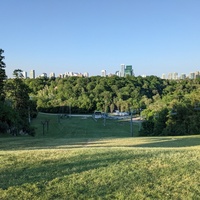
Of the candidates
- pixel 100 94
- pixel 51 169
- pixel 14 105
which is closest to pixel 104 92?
pixel 100 94

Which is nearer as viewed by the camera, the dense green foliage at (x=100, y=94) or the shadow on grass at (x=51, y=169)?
the shadow on grass at (x=51, y=169)

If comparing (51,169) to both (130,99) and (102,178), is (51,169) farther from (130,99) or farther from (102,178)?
(130,99)

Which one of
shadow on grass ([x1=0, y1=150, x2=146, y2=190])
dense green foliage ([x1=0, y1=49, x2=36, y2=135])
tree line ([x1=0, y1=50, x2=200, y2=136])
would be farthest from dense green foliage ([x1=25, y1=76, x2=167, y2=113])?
shadow on grass ([x1=0, y1=150, x2=146, y2=190])

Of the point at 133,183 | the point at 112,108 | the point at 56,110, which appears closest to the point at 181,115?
the point at 133,183

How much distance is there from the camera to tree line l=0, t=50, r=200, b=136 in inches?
1651

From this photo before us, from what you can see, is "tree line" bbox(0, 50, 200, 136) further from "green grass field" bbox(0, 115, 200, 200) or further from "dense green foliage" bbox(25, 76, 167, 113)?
"green grass field" bbox(0, 115, 200, 200)

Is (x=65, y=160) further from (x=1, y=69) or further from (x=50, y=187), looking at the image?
(x=1, y=69)

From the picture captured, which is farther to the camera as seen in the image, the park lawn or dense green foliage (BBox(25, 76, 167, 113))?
dense green foliage (BBox(25, 76, 167, 113))

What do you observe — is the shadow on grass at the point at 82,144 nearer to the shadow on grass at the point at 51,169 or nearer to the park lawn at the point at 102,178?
the shadow on grass at the point at 51,169

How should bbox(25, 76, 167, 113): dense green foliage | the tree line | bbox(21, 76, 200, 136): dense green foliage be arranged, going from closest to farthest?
the tree line, bbox(21, 76, 200, 136): dense green foliage, bbox(25, 76, 167, 113): dense green foliage

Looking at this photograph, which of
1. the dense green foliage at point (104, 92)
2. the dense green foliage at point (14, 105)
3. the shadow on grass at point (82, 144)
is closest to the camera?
the shadow on grass at point (82, 144)

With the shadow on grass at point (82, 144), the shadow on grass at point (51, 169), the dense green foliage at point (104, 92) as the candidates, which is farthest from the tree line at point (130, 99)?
the shadow on grass at point (51, 169)

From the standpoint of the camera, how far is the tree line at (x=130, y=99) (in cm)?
4194

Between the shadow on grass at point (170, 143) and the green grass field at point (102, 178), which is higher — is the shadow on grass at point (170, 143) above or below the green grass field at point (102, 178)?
below
